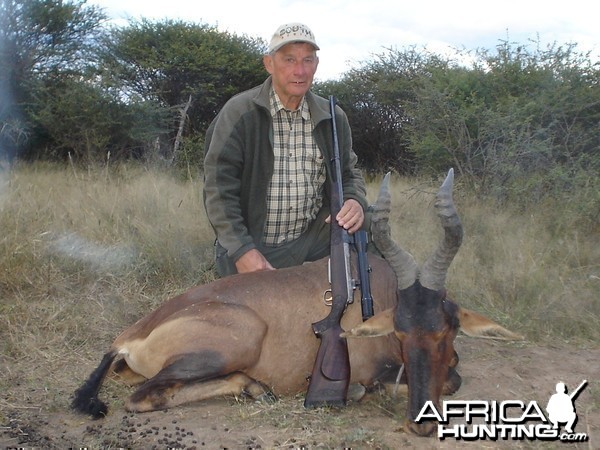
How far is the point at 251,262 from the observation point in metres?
4.98

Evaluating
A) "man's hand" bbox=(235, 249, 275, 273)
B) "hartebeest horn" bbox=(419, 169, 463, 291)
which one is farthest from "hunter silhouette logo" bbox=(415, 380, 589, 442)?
"man's hand" bbox=(235, 249, 275, 273)

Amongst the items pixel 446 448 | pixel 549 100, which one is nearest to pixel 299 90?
pixel 446 448

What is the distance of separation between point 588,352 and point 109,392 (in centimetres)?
326

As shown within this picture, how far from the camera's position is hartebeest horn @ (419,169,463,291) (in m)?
3.78

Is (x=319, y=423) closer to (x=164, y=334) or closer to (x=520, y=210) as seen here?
(x=164, y=334)

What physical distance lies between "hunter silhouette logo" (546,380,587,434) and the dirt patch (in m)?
0.06

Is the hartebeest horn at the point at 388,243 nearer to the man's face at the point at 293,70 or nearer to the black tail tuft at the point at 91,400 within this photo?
the man's face at the point at 293,70

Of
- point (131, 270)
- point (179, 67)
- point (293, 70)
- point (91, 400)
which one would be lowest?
point (91, 400)

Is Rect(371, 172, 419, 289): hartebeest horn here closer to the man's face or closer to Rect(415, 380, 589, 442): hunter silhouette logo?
Rect(415, 380, 589, 442): hunter silhouette logo

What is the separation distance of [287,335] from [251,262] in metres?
0.80

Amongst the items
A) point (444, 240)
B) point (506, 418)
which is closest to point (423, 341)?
point (444, 240)

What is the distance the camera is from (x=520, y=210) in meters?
8.21

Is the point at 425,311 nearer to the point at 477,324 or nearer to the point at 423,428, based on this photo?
the point at 477,324

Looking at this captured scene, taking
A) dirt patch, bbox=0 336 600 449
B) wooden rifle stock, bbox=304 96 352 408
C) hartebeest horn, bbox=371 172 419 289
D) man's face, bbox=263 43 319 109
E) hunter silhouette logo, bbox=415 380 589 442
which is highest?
man's face, bbox=263 43 319 109
